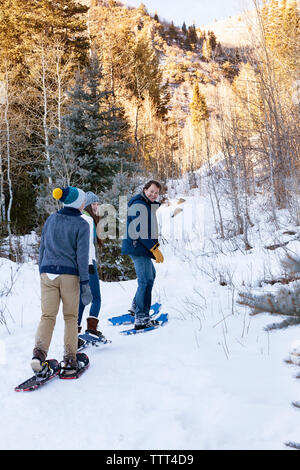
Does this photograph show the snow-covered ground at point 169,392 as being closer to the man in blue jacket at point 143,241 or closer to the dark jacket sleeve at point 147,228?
the man in blue jacket at point 143,241

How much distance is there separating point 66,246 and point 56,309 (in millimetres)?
573

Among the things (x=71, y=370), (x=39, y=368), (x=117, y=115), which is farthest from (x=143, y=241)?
(x=117, y=115)

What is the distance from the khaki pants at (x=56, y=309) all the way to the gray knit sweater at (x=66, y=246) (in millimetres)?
91

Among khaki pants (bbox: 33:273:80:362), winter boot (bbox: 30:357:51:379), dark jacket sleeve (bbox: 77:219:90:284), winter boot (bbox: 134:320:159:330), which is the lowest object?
winter boot (bbox: 134:320:159:330)

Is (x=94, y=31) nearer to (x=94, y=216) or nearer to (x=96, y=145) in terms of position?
(x=96, y=145)

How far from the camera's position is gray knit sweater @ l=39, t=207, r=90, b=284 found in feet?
9.15

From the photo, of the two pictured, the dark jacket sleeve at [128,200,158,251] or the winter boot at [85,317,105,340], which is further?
the dark jacket sleeve at [128,200,158,251]

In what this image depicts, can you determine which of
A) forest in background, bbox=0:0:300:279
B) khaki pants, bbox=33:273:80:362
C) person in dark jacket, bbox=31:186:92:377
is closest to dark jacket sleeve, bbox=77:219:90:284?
person in dark jacket, bbox=31:186:92:377

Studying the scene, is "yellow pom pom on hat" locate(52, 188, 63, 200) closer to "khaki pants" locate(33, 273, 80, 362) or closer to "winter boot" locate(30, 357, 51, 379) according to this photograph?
"khaki pants" locate(33, 273, 80, 362)

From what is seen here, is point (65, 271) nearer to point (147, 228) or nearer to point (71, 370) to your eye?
point (71, 370)

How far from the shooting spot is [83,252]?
2.81 meters

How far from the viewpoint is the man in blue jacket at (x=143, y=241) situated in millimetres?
3949

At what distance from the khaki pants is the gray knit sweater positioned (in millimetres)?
91
